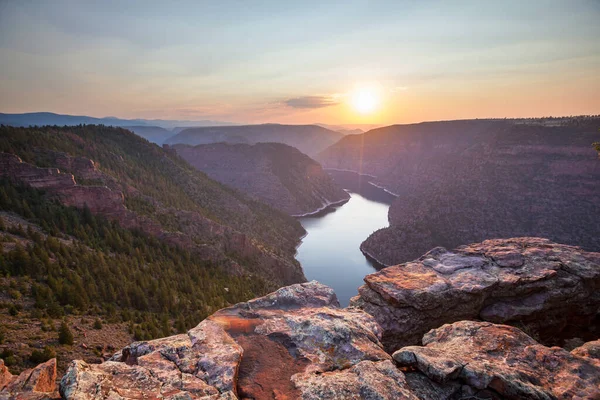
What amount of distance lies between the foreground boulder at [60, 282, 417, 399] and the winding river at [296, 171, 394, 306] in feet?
172

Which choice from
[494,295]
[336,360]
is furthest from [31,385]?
[494,295]

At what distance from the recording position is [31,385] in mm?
7059

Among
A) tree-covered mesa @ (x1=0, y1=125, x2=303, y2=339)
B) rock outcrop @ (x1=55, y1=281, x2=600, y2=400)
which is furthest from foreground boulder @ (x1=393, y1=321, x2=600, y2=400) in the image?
tree-covered mesa @ (x1=0, y1=125, x2=303, y2=339)

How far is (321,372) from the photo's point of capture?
855cm

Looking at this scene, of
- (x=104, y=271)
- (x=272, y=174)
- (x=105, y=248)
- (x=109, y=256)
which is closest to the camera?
(x=104, y=271)

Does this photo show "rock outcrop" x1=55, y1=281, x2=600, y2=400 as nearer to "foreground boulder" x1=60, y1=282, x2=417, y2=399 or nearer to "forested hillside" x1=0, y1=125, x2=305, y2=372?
"foreground boulder" x1=60, y1=282, x2=417, y2=399

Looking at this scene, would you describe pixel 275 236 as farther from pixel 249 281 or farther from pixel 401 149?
pixel 401 149

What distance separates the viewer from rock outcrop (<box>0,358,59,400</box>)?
661 centimetres

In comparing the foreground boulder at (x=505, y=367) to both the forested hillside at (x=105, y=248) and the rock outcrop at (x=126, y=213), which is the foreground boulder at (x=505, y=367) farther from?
the rock outcrop at (x=126, y=213)

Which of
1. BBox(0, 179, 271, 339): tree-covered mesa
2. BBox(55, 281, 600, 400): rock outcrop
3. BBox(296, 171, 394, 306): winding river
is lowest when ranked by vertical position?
BBox(296, 171, 394, 306): winding river

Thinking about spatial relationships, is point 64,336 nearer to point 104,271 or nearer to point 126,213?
point 104,271

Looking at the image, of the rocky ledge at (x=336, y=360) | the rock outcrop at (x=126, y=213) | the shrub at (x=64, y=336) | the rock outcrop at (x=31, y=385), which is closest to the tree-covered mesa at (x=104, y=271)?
the rock outcrop at (x=126, y=213)

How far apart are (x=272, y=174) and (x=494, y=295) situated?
124 metres

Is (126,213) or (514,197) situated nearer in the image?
(126,213)
